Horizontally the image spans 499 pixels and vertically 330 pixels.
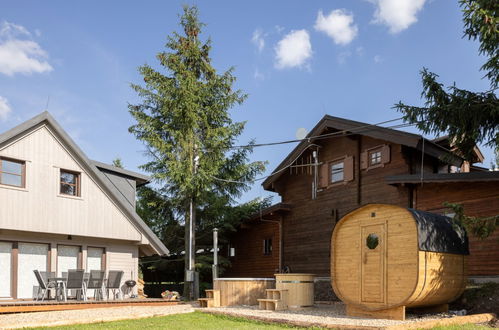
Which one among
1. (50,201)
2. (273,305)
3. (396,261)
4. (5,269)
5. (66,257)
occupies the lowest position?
(273,305)

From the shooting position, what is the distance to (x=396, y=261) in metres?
13.3

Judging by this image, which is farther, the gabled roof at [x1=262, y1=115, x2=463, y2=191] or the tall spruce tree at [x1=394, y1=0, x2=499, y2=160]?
the gabled roof at [x1=262, y1=115, x2=463, y2=191]

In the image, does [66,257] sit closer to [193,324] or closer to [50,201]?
[50,201]

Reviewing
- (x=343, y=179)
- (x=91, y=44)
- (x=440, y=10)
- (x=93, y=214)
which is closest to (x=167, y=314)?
(x=93, y=214)

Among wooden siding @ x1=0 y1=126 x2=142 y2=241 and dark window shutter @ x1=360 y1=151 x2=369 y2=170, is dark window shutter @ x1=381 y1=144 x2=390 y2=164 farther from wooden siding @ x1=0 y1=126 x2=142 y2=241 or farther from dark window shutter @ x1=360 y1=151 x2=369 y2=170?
wooden siding @ x1=0 y1=126 x2=142 y2=241

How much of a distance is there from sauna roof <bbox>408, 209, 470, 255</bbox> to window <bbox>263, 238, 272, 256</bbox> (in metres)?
11.8

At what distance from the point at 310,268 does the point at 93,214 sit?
892 cm

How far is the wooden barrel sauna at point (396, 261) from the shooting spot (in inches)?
510

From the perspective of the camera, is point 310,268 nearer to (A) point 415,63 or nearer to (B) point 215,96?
(B) point 215,96

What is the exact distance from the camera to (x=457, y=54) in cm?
1529

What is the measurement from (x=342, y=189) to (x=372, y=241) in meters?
8.01

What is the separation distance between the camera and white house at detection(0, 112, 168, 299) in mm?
16781

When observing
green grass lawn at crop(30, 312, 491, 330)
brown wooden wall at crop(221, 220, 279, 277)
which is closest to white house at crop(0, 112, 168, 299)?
green grass lawn at crop(30, 312, 491, 330)

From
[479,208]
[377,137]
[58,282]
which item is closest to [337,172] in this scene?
[377,137]
